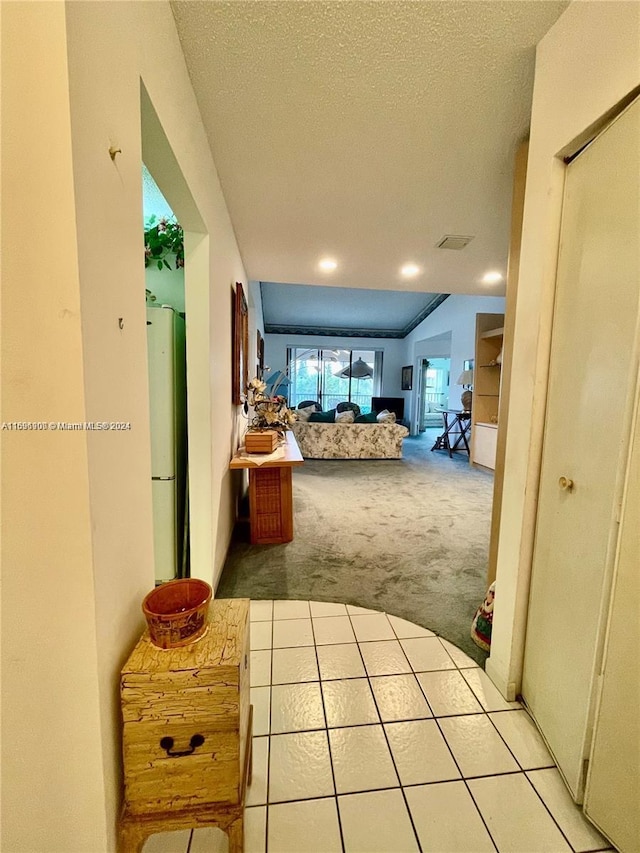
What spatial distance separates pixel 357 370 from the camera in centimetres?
971

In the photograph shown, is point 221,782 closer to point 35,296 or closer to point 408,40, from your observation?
point 35,296

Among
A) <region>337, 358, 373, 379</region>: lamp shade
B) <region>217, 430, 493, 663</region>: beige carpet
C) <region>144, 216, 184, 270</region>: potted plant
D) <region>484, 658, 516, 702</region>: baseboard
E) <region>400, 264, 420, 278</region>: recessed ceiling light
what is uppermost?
<region>400, 264, 420, 278</region>: recessed ceiling light

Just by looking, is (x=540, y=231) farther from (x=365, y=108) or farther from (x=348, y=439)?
(x=348, y=439)

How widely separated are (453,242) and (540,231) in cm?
178

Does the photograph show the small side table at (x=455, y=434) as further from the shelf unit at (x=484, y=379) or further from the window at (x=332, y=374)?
the window at (x=332, y=374)

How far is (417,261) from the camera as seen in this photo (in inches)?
125

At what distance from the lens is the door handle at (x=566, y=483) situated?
3.52 feet

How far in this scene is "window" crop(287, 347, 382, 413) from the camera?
31.7 ft

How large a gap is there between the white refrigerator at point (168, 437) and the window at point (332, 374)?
7577 mm

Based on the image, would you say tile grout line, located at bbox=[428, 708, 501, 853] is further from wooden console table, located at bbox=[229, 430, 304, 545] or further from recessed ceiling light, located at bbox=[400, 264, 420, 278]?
recessed ceiling light, located at bbox=[400, 264, 420, 278]

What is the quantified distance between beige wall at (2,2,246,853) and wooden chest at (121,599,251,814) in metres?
0.05

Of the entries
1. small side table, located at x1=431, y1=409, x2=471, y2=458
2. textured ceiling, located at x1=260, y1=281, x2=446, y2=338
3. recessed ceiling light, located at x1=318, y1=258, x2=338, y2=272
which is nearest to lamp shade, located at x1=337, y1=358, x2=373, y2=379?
textured ceiling, located at x1=260, y1=281, x2=446, y2=338

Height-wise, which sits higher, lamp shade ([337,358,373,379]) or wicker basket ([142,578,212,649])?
lamp shade ([337,358,373,379])

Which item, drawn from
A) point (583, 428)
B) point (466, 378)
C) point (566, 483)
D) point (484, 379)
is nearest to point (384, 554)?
point (566, 483)
